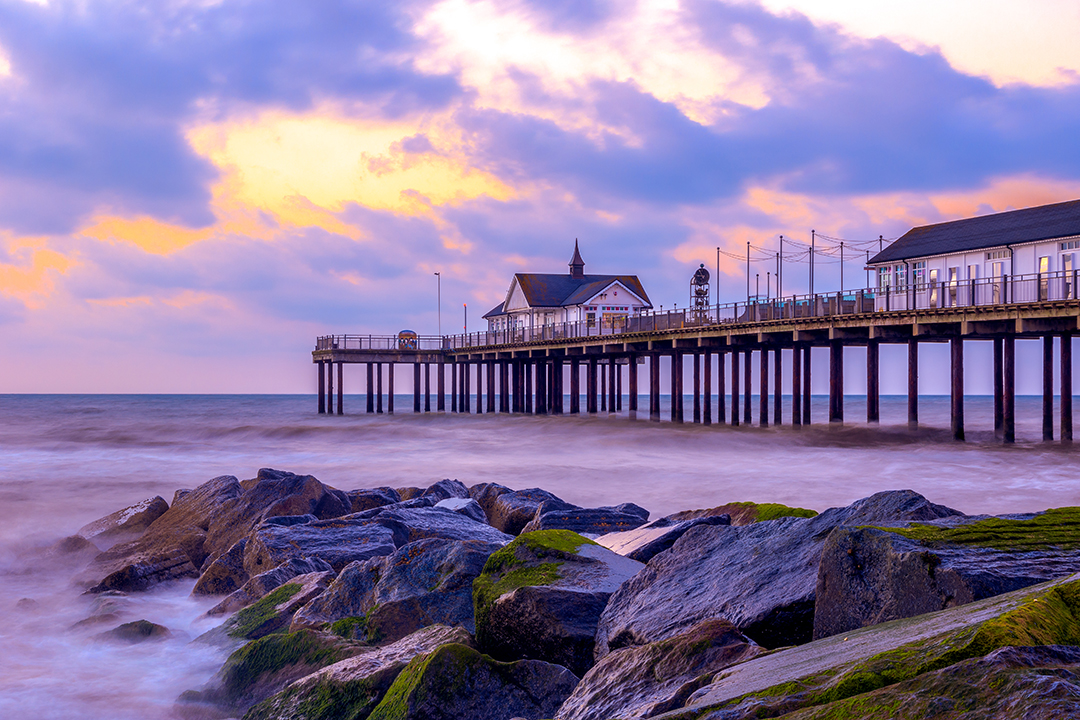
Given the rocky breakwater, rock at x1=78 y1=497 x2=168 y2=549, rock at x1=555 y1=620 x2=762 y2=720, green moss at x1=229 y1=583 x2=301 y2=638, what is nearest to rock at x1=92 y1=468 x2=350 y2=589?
rock at x1=78 y1=497 x2=168 y2=549

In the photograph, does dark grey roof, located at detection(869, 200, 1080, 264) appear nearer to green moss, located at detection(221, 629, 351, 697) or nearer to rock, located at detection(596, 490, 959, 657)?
rock, located at detection(596, 490, 959, 657)

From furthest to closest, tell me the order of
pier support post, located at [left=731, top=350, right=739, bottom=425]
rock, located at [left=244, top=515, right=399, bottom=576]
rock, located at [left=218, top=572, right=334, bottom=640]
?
pier support post, located at [left=731, top=350, right=739, bottom=425] → rock, located at [left=244, top=515, right=399, bottom=576] → rock, located at [left=218, top=572, right=334, bottom=640]

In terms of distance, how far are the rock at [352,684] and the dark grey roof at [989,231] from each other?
26689 mm

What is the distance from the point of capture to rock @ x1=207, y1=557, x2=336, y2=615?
7.87 m

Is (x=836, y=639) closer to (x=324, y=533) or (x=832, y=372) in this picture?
(x=324, y=533)

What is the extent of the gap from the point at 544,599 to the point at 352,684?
3.90 ft

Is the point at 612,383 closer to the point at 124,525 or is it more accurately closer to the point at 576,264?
the point at 576,264

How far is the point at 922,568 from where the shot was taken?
379cm

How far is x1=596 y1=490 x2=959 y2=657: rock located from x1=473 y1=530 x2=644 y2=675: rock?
6.2 inches

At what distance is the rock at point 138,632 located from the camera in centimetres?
770

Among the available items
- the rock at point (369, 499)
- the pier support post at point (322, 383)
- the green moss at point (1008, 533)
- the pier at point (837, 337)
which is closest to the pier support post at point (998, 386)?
the pier at point (837, 337)

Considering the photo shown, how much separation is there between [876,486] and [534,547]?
47.8 feet

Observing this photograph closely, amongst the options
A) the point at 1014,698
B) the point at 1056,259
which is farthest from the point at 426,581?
the point at 1056,259

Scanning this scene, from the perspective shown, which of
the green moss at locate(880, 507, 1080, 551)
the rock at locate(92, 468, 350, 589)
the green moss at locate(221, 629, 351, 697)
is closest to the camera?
the green moss at locate(880, 507, 1080, 551)
